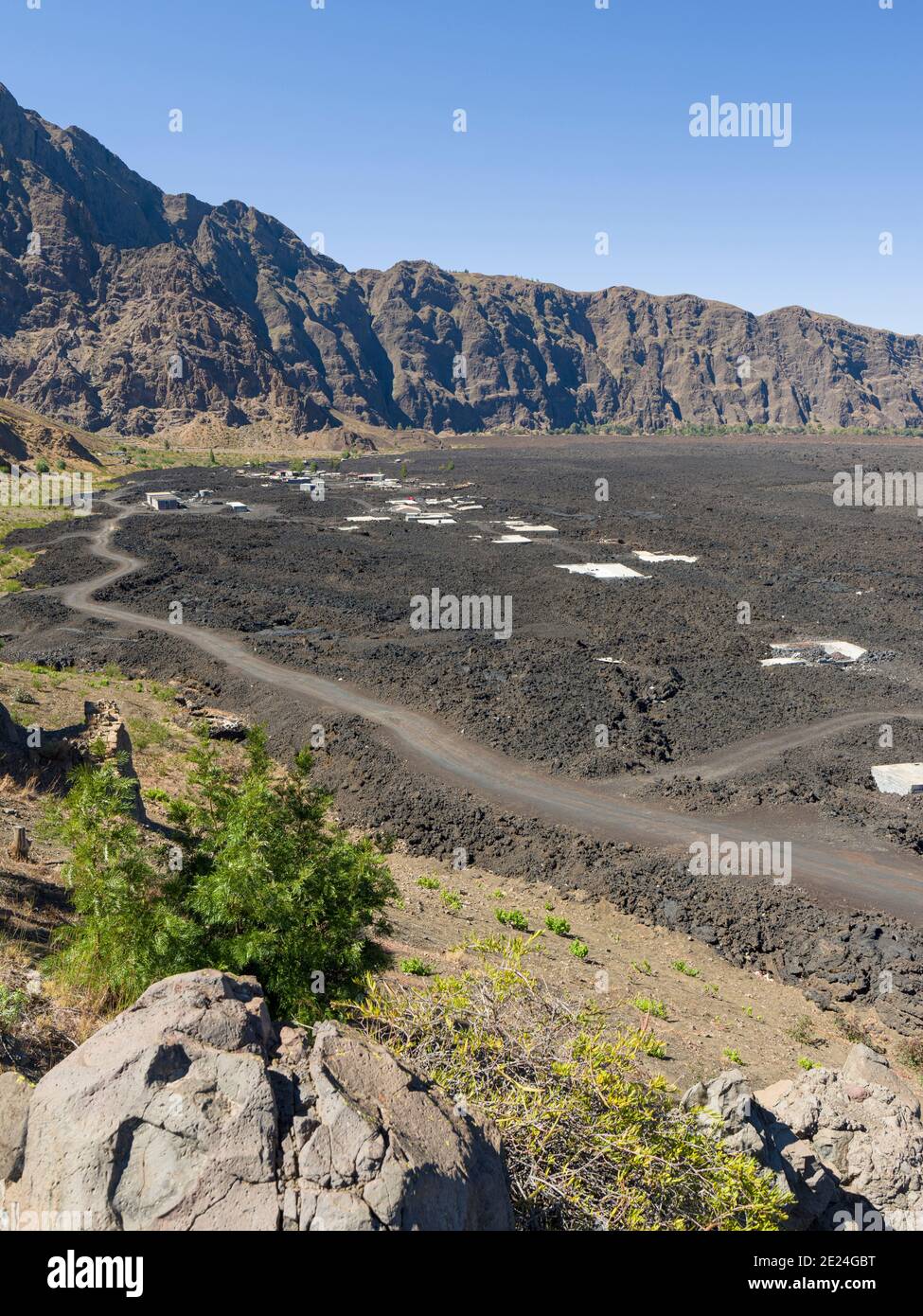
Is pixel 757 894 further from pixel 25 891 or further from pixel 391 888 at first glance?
pixel 25 891

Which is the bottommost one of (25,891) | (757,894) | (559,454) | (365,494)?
(757,894)

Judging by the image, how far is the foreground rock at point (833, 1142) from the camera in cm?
988

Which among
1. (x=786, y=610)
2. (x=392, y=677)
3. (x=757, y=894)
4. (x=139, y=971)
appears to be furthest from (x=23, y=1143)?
(x=786, y=610)

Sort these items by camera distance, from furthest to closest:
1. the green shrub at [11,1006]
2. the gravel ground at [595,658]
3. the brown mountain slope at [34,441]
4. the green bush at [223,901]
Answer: the brown mountain slope at [34,441], the gravel ground at [595,658], the green bush at [223,901], the green shrub at [11,1006]

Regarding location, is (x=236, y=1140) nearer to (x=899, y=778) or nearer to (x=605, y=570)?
(x=899, y=778)

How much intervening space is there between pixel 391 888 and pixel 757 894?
12.9 m

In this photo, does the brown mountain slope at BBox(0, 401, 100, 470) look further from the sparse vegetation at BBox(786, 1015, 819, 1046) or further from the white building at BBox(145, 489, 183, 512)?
the sparse vegetation at BBox(786, 1015, 819, 1046)

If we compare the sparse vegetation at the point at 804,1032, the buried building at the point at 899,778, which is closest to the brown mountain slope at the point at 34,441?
the buried building at the point at 899,778

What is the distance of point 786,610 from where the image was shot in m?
49.0

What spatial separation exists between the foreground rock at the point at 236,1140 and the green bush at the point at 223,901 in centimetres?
291

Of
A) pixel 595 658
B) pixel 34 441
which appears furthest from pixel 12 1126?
pixel 34 441

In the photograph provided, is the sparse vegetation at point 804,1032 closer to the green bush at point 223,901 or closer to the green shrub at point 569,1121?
the green shrub at point 569,1121

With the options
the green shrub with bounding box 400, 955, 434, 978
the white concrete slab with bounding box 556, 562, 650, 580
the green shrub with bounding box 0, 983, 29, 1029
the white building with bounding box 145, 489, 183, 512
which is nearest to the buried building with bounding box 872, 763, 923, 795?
the green shrub with bounding box 400, 955, 434, 978

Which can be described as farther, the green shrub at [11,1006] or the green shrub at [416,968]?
the green shrub at [416,968]
